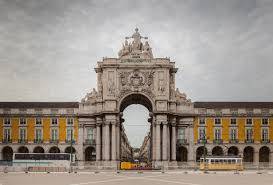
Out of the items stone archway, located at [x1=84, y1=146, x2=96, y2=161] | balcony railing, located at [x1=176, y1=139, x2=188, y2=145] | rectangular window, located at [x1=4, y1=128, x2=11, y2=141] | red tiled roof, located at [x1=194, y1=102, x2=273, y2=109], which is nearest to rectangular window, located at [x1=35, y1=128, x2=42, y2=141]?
rectangular window, located at [x1=4, y1=128, x2=11, y2=141]

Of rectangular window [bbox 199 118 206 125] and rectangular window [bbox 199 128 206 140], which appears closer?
rectangular window [bbox 199 128 206 140]

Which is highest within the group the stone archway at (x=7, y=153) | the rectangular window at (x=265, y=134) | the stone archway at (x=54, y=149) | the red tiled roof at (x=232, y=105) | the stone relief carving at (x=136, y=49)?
the stone relief carving at (x=136, y=49)

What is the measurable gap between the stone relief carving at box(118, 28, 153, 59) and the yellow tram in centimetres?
2712

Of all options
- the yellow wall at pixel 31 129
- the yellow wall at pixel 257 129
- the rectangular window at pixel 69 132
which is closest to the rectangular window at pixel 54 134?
the rectangular window at pixel 69 132

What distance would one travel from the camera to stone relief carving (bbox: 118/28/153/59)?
10644 centimetres

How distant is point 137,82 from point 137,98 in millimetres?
5353

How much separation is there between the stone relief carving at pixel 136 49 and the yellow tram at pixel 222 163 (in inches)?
1068

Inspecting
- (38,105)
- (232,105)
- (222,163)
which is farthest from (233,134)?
(38,105)

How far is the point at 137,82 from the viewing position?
343 feet

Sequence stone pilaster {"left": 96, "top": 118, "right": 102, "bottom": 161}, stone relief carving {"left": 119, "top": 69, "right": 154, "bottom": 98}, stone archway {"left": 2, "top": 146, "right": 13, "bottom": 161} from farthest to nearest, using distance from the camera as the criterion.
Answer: stone archway {"left": 2, "top": 146, "right": 13, "bottom": 161}
stone relief carving {"left": 119, "top": 69, "right": 154, "bottom": 98}
stone pilaster {"left": 96, "top": 118, "right": 102, "bottom": 161}

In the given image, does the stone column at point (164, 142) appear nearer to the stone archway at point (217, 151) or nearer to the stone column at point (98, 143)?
the stone archway at point (217, 151)

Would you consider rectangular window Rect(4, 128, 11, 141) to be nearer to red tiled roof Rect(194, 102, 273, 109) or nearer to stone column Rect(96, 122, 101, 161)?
stone column Rect(96, 122, 101, 161)

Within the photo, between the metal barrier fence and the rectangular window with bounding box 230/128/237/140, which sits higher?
the rectangular window with bounding box 230/128/237/140

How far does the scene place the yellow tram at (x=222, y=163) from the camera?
3558 inches
